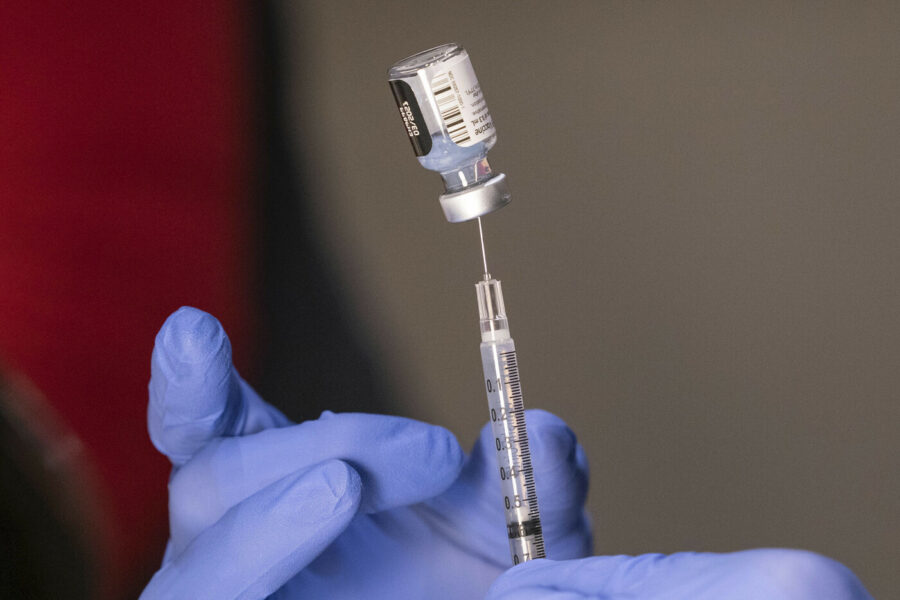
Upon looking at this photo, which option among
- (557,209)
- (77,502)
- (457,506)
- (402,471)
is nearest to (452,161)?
(402,471)

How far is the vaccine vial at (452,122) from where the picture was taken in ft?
2.85

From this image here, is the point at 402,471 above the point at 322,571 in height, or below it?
above

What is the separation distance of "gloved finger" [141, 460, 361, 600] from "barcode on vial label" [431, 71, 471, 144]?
41 centimetres

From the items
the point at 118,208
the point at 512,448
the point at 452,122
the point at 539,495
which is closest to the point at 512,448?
the point at 512,448

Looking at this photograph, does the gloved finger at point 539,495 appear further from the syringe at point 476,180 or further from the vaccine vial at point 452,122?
the vaccine vial at point 452,122

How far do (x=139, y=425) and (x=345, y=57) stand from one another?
0.95 meters

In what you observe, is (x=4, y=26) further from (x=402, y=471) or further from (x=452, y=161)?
(x=402, y=471)

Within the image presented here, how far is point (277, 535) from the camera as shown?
88cm

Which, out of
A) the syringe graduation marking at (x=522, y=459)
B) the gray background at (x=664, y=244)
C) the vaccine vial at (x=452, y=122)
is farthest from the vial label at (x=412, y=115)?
the gray background at (x=664, y=244)

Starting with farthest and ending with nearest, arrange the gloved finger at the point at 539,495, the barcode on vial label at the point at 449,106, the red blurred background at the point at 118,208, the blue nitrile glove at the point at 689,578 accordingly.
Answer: the red blurred background at the point at 118,208 < the gloved finger at the point at 539,495 < the barcode on vial label at the point at 449,106 < the blue nitrile glove at the point at 689,578

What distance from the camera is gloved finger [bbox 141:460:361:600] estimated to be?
0.88m

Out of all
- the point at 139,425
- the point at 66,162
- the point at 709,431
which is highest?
the point at 66,162

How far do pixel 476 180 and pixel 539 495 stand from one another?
49cm

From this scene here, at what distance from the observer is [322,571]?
3.46ft
